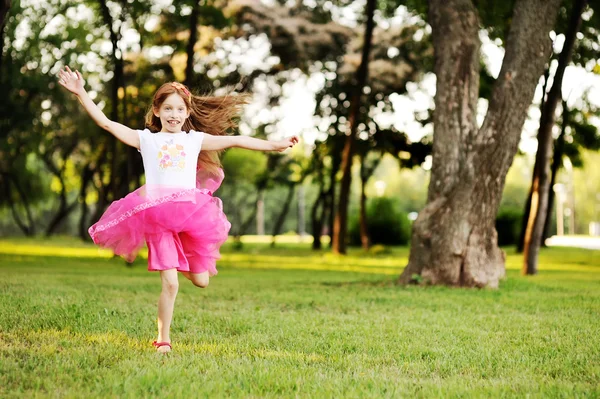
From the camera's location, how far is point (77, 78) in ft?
20.4

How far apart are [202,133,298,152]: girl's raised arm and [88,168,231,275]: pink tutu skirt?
38 cm

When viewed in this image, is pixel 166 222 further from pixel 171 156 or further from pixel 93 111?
pixel 93 111

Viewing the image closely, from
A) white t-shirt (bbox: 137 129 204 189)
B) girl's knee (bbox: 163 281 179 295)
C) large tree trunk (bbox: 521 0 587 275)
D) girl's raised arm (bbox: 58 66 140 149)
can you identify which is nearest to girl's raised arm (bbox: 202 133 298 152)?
white t-shirt (bbox: 137 129 204 189)

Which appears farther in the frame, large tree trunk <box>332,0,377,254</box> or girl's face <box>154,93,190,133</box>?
large tree trunk <box>332,0,377,254</box>

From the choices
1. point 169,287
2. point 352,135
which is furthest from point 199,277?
point 352,135

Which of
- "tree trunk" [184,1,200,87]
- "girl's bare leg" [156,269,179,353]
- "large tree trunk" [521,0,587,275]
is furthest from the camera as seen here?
"tree trunk" [184,1,200,87]

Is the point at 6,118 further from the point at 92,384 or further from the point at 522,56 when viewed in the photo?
the point at 92,384

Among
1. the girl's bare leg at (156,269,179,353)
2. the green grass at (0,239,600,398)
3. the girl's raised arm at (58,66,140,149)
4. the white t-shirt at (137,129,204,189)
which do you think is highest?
the girl's raised arm at (58,66,140,149)

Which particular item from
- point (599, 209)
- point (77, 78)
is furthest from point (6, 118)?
point (599, 209)

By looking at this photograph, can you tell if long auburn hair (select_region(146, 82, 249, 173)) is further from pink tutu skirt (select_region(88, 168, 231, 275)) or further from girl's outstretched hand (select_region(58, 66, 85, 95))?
girl's outstretched hand (select_region(58, 66, 85, 95))

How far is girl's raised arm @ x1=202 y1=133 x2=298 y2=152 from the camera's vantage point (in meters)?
6.28

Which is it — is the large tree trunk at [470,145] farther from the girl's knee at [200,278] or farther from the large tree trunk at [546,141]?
the girl's knee at [200,278]

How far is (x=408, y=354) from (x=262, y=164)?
151 feet

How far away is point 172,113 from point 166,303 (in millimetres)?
1560
